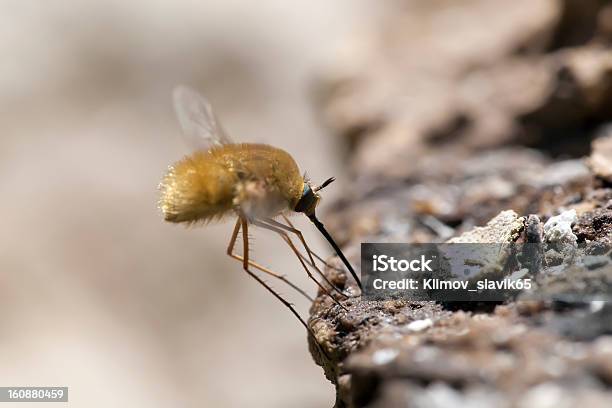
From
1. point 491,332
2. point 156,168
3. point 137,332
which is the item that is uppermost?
point 156,168

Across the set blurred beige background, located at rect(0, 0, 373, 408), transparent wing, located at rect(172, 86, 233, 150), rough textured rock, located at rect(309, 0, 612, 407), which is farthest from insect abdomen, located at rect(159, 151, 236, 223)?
blurred beige background, located at rect(0, 0, 373, 408)

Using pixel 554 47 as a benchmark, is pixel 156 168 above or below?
above

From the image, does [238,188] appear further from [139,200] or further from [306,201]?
[139,200]

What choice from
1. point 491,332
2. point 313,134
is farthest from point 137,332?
point 491,332

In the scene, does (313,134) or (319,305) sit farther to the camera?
(313,134)

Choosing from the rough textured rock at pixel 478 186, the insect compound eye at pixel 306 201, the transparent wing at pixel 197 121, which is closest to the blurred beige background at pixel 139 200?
the rough textured rock at pixel 478 186

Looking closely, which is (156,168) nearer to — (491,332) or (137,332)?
(137,332)
